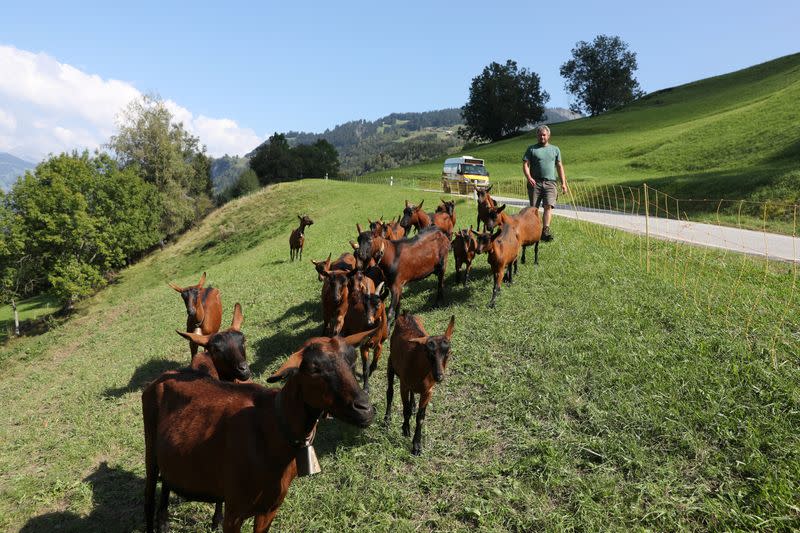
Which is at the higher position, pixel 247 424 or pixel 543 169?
pixel 543 169

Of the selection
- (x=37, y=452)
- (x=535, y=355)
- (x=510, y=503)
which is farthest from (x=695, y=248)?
(x=37, y=452)

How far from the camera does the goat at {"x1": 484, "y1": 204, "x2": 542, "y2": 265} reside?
11.9 metres

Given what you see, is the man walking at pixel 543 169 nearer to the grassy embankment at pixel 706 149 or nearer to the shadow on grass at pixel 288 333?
the grassy embankment at pixel 706 149

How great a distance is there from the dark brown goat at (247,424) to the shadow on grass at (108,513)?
1378 millimetres

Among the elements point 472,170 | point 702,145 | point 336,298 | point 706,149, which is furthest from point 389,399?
point 702,145

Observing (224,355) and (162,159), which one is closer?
(224,355)

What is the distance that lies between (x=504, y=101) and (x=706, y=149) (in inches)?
2538

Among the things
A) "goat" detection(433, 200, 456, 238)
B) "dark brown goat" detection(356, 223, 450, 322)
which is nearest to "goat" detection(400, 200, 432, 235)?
"goat" detection(433, 200, 456, 238)

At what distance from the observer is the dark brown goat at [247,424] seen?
127 inches

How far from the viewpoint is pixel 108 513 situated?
5789 millimetres

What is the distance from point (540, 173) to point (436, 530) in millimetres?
9999

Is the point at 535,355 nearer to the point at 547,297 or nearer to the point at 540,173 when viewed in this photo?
the point at 547,297

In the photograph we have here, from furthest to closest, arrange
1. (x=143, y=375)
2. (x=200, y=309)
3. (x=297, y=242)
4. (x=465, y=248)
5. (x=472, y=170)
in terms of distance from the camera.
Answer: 1. (x=472, y=170)
2. (x=297, y=242)
3. (x=465, y=248)
4. (x=143, y=375)
5. (x=200, y=309)

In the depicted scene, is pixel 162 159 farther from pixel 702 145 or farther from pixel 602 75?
pixel 602 75
